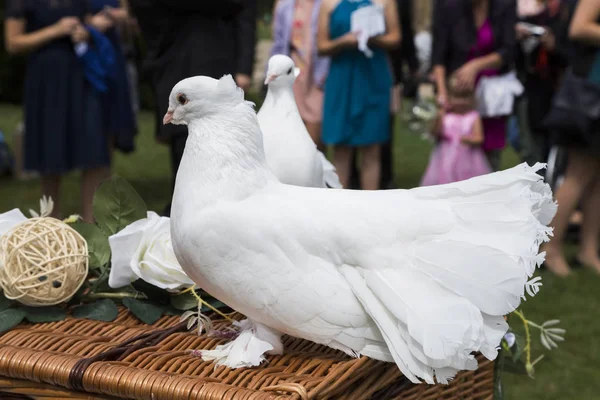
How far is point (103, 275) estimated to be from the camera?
1.44m

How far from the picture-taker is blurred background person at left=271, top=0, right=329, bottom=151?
359 centimetres

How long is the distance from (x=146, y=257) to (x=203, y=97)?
37cm

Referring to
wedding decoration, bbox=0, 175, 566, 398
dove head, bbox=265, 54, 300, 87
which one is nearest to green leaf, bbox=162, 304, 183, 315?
wedding decoration, bbox=0, 175, 566, 398

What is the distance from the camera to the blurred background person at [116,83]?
360cm

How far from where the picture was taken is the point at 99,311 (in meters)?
1.38

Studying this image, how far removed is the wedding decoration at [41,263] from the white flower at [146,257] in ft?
0.19

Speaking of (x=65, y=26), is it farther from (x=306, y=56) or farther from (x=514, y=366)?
(x=514, y=366)

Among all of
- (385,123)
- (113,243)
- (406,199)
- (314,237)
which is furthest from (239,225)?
(385,123)

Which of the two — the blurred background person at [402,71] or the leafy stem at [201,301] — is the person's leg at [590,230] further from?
the leafy stem at [201,301]

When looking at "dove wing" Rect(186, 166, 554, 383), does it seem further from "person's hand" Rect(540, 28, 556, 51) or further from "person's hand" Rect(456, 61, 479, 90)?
"person's hand" Rect(540, 28, 556, 51)

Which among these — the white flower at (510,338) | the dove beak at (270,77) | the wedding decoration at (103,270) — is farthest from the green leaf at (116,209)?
the white flower at (510,338)

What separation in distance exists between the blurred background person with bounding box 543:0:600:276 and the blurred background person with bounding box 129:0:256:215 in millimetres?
1242

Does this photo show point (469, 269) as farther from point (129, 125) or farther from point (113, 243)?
point (129, 125)

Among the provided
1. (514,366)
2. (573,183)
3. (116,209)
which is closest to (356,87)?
(573,183)
